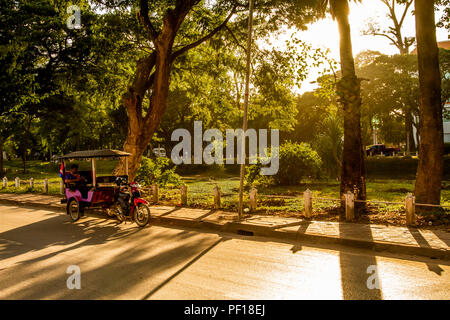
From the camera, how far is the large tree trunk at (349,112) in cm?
1064

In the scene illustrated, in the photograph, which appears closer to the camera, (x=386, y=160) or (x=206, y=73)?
(x=206, y=73)

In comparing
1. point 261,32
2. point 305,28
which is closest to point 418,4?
point 305,28

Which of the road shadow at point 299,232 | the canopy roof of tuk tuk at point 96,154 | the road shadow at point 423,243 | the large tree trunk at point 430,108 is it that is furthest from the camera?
the canopy roof of tuk tuk at point 96,154

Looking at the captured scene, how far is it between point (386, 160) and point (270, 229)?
28550mm

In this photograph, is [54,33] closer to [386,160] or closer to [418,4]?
[418,4]

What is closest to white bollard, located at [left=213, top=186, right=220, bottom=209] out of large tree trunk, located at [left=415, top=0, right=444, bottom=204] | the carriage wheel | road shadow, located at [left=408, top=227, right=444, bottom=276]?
the carriage wheel

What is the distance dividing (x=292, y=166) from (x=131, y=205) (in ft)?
40.2

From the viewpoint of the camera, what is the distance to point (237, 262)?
6379 mm

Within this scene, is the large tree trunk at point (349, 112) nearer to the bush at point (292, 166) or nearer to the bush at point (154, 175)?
the bush at point (292, 166)

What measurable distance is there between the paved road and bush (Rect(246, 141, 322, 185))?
11788 mm

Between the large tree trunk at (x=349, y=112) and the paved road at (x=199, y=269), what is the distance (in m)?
3.87

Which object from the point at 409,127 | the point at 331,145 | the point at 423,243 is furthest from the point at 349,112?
the point at 409,127

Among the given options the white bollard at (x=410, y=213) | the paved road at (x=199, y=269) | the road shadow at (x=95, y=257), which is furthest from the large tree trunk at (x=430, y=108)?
the road shadow at (x=95, y=257)
